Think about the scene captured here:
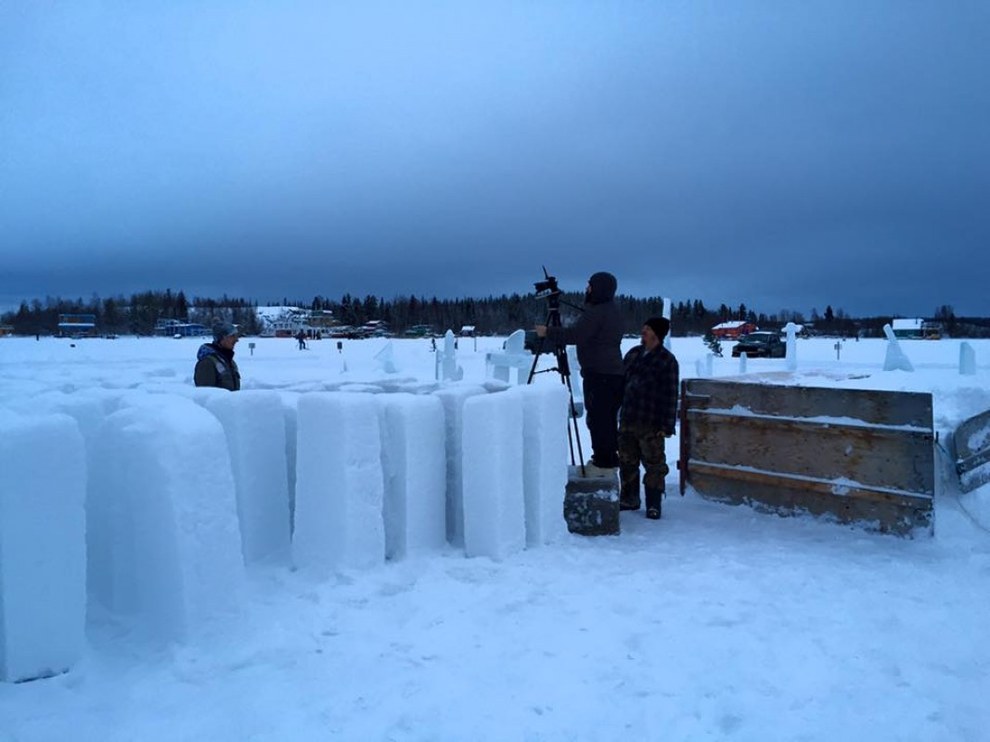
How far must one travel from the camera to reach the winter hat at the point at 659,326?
6516mm

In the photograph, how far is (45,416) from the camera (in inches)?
129

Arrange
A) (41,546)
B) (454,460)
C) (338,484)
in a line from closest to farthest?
1. (41,546)
2. (338,484)
3. (454,460)

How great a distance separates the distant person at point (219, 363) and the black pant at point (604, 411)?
3328mm

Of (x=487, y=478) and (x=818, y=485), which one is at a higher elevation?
(x=487, y=478)

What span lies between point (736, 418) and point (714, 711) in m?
3.75

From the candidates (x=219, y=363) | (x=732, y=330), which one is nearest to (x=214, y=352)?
(x=219, y=363)

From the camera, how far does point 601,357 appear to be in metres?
6.33

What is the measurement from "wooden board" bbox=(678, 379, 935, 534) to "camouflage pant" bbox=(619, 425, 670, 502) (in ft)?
2.03

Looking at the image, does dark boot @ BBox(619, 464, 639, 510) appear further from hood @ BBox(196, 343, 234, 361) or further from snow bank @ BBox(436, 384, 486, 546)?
hood @ BBox(196, 343, 234, 361)

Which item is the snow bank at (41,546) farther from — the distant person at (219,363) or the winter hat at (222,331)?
the winter hat at (222,331)

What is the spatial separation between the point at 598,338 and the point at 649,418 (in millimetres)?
856

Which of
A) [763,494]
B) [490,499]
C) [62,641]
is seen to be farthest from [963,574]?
[62,641]

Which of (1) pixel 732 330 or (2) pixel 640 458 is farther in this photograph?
(1) pixel 732 330

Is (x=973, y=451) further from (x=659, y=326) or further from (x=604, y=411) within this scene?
(x=604, y=411)
